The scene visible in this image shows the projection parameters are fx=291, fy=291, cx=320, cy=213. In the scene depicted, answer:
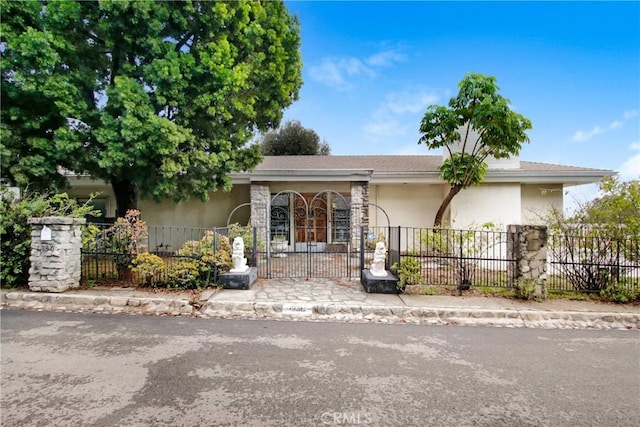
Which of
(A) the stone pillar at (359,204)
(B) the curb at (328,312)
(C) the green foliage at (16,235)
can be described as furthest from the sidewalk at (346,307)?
(A) the stone pillar at (359,204)

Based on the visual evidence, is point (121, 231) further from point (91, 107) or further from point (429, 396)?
point (429, 396)

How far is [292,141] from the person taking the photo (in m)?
25.8

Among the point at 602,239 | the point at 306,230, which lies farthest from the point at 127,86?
the point at 602,239

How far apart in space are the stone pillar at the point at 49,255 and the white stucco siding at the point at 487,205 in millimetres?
11318

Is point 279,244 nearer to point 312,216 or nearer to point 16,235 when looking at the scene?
point 312,216

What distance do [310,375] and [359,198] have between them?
7.93 m

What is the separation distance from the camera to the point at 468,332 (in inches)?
179

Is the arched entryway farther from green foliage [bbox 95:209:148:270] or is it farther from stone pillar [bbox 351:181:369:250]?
green foliage [bbox 95:209:148:270]

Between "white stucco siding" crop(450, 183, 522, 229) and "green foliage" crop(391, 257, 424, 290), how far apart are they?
5.50 metres

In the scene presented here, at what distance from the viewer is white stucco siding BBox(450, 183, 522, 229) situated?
35.6ft

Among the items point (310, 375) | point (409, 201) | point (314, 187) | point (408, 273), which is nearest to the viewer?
point (310, 375)

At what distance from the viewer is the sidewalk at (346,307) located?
5082mm

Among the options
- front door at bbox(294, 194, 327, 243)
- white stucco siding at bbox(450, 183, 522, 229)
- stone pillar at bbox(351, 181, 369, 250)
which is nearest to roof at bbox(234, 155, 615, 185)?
stone pillar at bbox(351, 181, 369, 250)

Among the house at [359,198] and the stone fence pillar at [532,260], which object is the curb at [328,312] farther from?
the house at [359,198]
